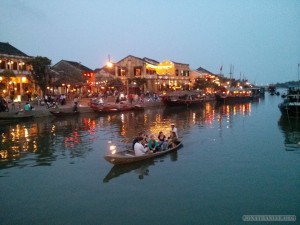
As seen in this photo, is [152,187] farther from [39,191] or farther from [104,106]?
[104,106]

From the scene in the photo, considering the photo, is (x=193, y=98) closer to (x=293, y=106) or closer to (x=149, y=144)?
(x=293, y=106)

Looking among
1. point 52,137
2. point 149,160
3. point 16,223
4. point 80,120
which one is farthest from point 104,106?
point 16,223

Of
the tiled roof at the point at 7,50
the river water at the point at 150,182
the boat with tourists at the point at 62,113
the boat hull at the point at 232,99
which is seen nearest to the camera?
the river water at the point at 150,182

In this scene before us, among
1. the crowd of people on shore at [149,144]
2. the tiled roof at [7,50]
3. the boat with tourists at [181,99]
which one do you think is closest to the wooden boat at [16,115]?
the tiled roof at [7,50]

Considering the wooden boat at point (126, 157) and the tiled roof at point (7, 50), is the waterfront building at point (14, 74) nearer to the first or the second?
the tiled roof at point (7, 50)

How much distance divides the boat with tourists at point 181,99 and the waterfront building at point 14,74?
2322 cm

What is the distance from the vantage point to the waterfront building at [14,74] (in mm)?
45469

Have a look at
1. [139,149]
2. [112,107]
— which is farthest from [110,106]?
[139,149]

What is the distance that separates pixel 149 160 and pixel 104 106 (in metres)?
28.0

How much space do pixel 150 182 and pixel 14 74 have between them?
128 feet

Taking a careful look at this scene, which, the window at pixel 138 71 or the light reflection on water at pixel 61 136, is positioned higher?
the window at pixel 138 71

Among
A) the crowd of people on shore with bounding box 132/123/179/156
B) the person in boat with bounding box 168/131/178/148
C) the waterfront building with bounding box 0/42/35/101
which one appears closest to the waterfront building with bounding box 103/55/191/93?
the waterfront building with bounding box 0/42/35/101

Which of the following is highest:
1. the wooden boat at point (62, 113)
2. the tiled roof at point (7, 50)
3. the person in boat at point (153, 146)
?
the tiled roof at point (7, 50)

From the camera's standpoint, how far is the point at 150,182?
14.4m
